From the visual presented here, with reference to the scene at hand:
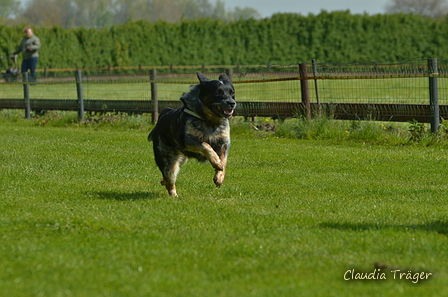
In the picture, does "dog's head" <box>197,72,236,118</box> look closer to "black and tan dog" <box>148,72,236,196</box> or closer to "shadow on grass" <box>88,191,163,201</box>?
"black and tan dog" <box>148,72,236,196</box>

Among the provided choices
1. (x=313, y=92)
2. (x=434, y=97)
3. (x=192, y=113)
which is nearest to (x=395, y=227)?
(x=192, y=113)

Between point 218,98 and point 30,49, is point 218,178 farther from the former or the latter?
point 30,49

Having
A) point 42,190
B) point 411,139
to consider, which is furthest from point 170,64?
point 42,190

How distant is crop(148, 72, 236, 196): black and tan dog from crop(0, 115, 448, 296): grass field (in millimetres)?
446

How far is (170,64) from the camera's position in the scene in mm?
48906

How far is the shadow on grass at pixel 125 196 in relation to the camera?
8344 mm

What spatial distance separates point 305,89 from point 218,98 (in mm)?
7655

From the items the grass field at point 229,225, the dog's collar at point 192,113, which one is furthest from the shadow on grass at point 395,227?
the dog's collar at point 192,113

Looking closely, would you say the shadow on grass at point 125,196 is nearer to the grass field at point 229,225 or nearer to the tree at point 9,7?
the grass field at point 229,225

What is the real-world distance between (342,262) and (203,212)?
2.40 m

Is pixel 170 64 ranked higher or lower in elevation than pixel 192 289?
higher

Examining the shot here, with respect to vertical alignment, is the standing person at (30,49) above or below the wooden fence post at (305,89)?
above

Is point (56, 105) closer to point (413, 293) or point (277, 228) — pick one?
point (277, 228)

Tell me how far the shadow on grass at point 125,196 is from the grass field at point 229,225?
0.01 meters
